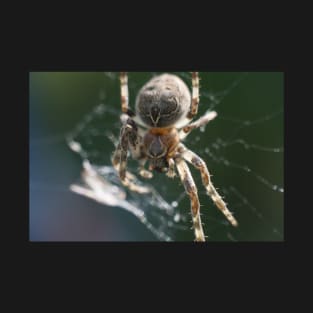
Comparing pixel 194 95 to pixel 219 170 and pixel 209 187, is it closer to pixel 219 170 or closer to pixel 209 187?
pixel 209 187

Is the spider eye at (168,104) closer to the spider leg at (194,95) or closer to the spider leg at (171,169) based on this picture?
the spider leg at (194,95)

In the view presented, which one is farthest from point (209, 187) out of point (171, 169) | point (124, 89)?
point (124, 89)

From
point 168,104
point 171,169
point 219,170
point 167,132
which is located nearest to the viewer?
point 168,104

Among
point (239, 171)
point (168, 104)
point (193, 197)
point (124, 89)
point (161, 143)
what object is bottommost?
point (193, 197)

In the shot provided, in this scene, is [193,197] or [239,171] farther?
[239,171]

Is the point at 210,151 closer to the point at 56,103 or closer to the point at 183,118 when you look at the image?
the point at 183,118

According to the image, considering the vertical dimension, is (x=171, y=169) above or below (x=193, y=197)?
above

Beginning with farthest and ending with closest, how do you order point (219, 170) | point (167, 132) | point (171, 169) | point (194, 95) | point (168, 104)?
1. point (219, 170)
2. point (167, 132)
3. point (171, 169)
4. point (194, 95)
5. point (168, 104)
